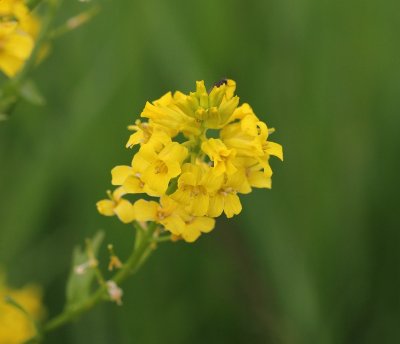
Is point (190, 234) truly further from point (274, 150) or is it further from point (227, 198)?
point (274, 150)

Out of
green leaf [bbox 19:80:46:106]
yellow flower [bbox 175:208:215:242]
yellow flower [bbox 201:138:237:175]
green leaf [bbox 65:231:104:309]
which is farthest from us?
green leaf [bbox 19:80:46:106]

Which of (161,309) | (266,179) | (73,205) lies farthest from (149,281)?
(266,179)

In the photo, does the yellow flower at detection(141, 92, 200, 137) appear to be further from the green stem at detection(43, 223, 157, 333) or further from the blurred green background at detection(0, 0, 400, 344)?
the blurred green background at detection(0, 0, 400, 344)

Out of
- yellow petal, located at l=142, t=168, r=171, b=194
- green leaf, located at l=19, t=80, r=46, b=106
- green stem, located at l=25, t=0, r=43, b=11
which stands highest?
green stem, located at l=25, t=0, r=43, b=11

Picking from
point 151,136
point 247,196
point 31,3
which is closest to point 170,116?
point 151,136

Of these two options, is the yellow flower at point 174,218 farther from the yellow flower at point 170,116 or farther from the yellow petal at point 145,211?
the yellow flower at point 170,116

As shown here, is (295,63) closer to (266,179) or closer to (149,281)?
(149,281)

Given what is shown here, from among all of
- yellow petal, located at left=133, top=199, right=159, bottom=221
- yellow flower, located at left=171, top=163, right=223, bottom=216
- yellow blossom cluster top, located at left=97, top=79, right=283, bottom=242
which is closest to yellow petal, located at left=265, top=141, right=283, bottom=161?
yellow blossom cluster top, located at left=97, top=79, right=283, bottom=242
